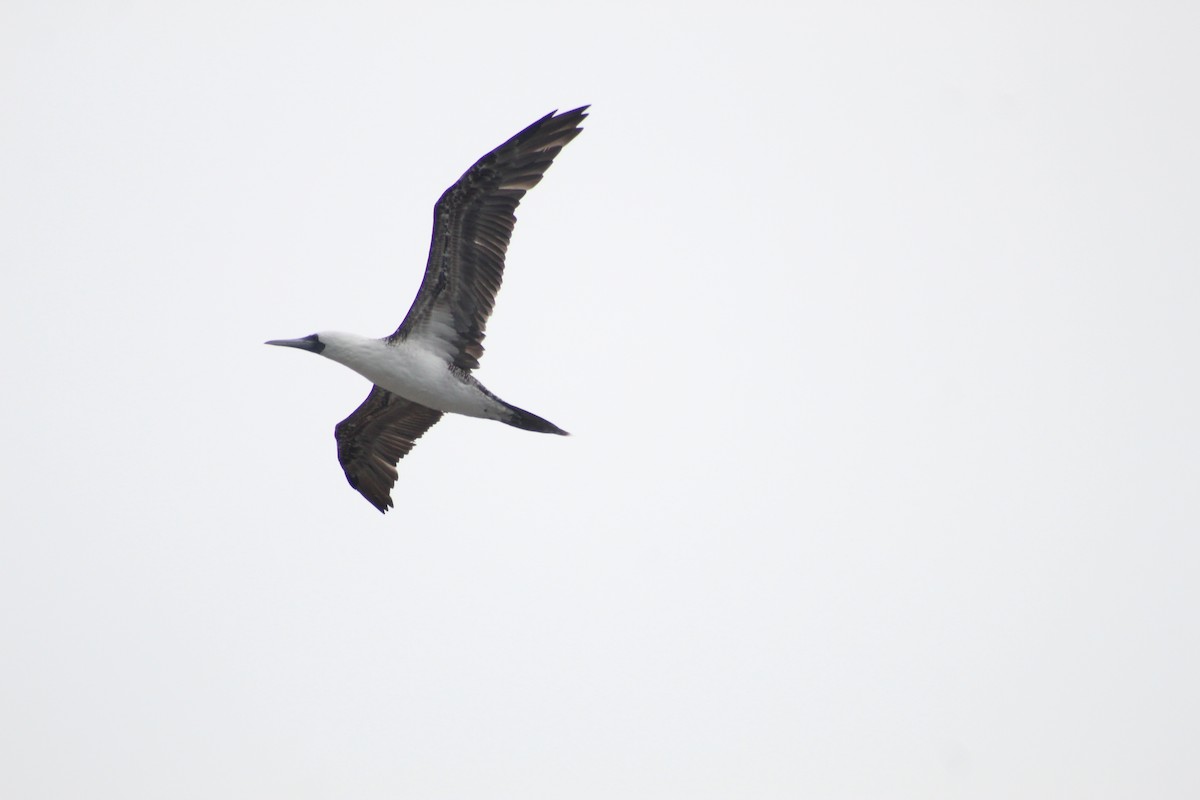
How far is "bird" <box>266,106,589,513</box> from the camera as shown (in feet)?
61.0

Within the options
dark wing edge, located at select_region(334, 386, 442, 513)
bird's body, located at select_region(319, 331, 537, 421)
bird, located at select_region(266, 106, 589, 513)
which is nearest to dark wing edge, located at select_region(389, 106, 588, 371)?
bird, located at select_region(266, 106, 589, 513)

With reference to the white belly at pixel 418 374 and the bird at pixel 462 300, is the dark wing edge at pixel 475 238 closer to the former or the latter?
the bird at pixel 462 300

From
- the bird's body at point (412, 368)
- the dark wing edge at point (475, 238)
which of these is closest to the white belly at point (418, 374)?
the bird's body at point (412, 368)

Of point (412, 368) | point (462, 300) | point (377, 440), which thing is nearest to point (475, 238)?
point (462, 300)

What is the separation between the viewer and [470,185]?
1856 cm

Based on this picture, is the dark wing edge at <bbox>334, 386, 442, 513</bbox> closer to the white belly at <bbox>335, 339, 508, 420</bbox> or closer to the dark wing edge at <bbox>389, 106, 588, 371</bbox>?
the white belly at <bbox>335, 339, 508, 420</bbox>

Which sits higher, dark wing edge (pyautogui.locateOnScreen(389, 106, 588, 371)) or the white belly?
dark wing edge (pyautogui.locateOnScreen(389, 106, 588, 371))

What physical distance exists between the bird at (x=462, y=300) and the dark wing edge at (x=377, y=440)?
1365 mm

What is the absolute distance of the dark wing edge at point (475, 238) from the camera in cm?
1855

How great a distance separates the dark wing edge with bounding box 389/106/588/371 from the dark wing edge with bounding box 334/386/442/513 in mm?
2559

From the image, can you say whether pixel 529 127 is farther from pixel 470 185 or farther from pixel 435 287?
pixel 435 287

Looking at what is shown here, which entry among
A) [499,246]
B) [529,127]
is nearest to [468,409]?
[499,246]

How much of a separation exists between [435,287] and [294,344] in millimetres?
2066

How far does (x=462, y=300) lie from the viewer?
1938 centimetres
